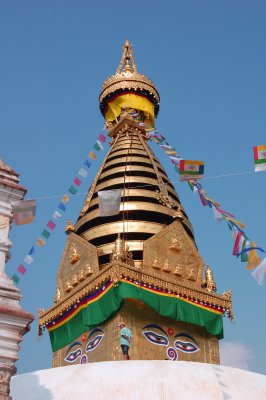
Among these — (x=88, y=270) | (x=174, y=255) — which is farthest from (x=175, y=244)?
(x=88, y=270)

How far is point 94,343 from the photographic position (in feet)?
64.3

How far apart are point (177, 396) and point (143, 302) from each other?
20.2ft

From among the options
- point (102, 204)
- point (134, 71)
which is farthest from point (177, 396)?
point (134, 71)

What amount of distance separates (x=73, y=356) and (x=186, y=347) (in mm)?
3341

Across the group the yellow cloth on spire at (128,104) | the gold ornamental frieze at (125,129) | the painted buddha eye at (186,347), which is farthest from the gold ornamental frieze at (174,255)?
the yellow cloth on spire at (128,104)

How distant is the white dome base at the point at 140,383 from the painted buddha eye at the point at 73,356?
521 cm

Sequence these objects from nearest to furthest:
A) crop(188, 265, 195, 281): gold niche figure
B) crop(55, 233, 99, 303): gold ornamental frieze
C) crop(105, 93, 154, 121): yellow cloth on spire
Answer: crop(55, 233, 99, 303): gold ornamental frieze < crop(188, 265, 195, 281): gold niche figure < crop(105, 93, 154, 121): yellow cloth on spire

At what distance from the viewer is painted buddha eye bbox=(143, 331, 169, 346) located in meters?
19.2

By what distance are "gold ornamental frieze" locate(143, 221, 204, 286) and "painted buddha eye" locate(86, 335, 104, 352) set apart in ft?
7.96

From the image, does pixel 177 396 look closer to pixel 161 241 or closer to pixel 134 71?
pixel 161 241

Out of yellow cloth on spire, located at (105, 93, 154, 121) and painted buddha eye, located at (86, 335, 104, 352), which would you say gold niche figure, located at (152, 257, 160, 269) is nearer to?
painted buddha eye, located at (86, 335, 104, 352)

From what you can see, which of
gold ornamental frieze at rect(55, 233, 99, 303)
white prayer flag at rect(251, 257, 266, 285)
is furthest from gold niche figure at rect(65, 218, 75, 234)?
white prayer flag at rect(251, 257, 266, 285)

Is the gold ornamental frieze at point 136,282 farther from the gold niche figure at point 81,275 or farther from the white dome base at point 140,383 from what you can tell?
the white dome base at point 140,383

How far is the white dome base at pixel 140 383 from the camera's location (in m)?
13.2
